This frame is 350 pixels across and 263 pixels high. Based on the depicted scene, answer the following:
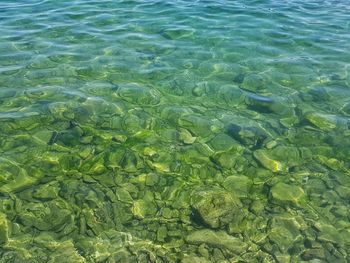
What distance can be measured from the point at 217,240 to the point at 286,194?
1.87m

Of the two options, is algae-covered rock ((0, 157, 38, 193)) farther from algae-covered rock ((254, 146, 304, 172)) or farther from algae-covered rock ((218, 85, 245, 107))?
algae-covered rock ((218, 85, 245, 107))

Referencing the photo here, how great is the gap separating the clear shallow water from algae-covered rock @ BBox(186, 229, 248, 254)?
0.02 meters

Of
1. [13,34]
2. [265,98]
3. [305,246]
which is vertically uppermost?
[13,34]

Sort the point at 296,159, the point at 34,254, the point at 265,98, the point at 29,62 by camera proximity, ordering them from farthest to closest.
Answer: the point at 29,62 < the point at 265,98 < the point at 296,159 < the point at 34,254

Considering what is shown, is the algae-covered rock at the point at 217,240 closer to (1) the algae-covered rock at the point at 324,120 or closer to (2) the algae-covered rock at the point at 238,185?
(2) the algae-covered rock at the point at 238,185

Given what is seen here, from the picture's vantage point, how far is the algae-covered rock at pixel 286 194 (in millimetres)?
7085

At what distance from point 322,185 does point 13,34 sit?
11.7 meters

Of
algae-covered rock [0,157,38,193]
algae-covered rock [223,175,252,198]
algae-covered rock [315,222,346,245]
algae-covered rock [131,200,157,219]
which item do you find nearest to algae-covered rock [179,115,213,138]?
algae-covered rock [223,175,252,198]

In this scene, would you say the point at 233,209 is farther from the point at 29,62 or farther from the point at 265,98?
the point at 29,62

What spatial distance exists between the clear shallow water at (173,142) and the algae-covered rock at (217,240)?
0.9 inches

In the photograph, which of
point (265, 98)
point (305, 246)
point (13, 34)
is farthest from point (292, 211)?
point (13, 34)

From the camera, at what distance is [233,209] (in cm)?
664

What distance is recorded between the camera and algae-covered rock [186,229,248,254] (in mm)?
6164

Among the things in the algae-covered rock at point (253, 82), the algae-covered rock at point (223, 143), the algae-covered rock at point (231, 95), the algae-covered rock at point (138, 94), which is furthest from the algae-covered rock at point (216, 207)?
the algae-covered rock at point (253, 82)
